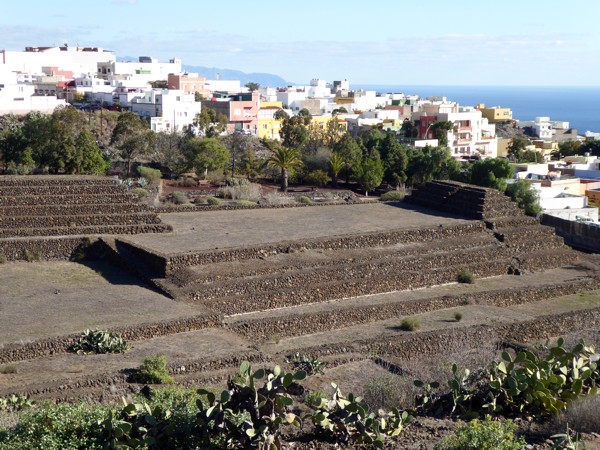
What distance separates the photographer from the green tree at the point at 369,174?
3675 centimetres

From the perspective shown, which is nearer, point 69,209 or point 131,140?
point 69,209

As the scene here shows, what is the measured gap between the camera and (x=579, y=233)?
27750mm

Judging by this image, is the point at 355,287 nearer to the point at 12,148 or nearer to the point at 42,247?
the point at 42,247

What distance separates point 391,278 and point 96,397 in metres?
9.84

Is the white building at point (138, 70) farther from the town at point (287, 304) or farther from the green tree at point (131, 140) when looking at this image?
the town at point (287, 304)

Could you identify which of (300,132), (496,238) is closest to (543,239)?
(496,238)

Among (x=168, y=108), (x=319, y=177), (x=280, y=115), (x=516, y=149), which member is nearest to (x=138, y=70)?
(x=280, y=115)

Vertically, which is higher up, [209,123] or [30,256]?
[209,123]

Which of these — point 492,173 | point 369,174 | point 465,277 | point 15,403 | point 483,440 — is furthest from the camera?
point 369,174

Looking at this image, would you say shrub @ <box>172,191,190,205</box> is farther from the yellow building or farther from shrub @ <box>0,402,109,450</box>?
the yellow building

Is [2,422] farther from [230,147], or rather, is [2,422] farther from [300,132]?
[300,132]

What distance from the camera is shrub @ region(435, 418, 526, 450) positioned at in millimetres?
7801

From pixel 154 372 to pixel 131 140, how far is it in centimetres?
2580

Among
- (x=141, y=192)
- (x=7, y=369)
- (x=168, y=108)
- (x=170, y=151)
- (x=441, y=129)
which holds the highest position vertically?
(x=168, y=108)
